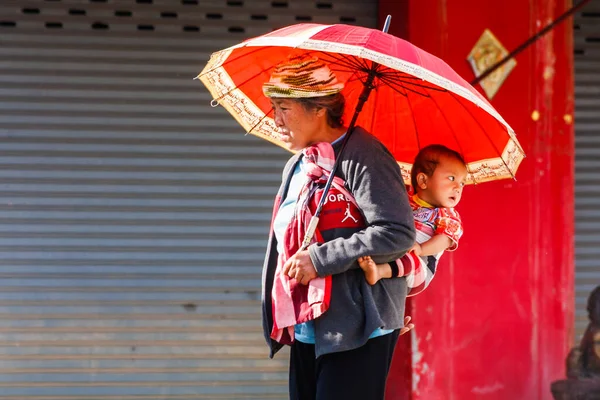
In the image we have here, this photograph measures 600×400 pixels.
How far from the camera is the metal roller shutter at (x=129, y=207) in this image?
580 cm

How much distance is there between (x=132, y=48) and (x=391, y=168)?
131 inches

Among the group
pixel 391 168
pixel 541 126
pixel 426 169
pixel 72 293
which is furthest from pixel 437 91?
pixel 72 293

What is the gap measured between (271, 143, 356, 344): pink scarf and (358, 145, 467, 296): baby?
52cm

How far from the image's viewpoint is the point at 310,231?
2.96 metres

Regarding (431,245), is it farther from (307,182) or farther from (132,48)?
(132,48)

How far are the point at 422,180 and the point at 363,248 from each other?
0.71 metres

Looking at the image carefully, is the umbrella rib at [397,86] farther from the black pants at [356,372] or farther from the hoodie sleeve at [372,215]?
the black pants at [356,372]

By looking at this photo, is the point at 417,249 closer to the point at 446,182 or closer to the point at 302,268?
the point at 446,182

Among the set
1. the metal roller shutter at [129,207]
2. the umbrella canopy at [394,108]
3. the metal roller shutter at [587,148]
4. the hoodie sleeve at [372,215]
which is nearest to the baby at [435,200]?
the umbrella canopy at [394,108]

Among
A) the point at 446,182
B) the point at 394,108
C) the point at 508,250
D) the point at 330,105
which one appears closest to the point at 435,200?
the point at 446,182

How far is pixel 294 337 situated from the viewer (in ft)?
10.2

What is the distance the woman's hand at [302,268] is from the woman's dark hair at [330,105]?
0.51 meters

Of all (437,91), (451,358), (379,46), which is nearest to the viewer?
(379,46)

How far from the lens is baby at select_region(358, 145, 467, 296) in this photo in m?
3.41
